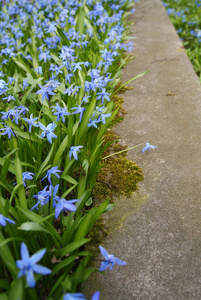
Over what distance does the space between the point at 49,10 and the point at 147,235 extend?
384cm

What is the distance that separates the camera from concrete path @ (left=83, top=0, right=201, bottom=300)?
48.6 inches

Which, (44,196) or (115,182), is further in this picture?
(115,182)

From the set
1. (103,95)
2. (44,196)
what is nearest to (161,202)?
(44,196)

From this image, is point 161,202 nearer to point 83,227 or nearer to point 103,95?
point 83,227

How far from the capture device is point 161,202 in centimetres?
160

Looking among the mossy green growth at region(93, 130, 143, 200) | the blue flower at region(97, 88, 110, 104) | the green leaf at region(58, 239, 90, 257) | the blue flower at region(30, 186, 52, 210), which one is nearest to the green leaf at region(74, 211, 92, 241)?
the green leaf at region(58, 239, 90, 257)

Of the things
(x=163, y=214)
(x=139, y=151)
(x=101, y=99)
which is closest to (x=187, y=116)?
(x=139, y=151)

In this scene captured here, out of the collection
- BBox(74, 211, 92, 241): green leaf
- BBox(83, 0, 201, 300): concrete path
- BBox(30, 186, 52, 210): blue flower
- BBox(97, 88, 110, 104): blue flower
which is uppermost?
BBox(30, 186, 52, 210): blue flower

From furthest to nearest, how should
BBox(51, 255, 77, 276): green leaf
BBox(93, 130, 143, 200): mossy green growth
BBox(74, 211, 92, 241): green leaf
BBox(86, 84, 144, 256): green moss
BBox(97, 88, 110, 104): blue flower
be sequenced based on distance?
BBox(97, 88, 110, 104): blue flower
BBox(93, 130, 143, 200): mossy green growth
BBox(86, 84, 144, 256): green moss
BBox(74, 211, 92, 241): green leaf
BBox(51, 255, 77, 276): green leaf

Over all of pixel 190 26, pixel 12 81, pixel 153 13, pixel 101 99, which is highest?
pixel 12 81

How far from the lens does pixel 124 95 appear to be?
2.68 m

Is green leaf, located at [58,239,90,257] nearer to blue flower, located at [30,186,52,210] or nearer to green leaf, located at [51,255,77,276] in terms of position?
green leaf, located at [51,255,77,276]

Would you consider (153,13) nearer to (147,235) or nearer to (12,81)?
(12,81)

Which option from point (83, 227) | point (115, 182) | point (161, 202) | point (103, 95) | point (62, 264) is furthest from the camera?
point (103, 95)
